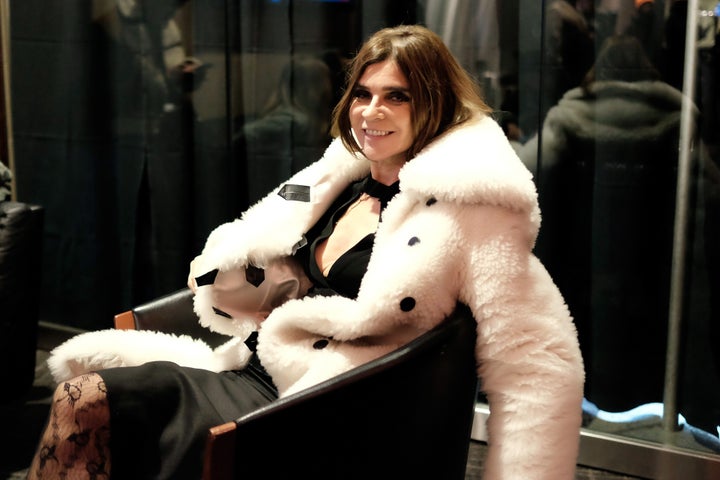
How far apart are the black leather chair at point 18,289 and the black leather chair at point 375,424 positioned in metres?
1.65

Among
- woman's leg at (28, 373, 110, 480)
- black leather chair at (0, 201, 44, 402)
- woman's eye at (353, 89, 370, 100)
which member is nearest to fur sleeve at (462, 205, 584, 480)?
woman's eye at (353, 89, 370, 100)

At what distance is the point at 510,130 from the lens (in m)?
2.39

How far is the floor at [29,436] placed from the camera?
2379mm

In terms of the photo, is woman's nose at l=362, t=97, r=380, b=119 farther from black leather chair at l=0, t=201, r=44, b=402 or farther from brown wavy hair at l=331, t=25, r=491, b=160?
black leather chair at l=0, t=201, r=44, b=402

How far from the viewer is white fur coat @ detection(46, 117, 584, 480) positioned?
1.40 m

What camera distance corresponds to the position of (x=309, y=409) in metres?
1.31

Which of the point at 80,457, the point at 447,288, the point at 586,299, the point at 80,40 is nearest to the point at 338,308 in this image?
the point at 447,288

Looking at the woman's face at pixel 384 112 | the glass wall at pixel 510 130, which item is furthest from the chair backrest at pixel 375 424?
the glass wall at pixel 510 130

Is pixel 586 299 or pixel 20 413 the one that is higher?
pixel 586 299

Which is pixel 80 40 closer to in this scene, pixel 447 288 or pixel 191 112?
pixel 191 112

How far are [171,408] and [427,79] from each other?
0.80 metres

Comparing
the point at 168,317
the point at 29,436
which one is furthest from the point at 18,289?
the point at 168,317

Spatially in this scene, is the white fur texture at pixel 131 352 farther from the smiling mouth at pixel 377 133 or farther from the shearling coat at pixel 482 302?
the smiling mouth at pixel 377 133

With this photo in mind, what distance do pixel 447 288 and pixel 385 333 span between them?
15cm
